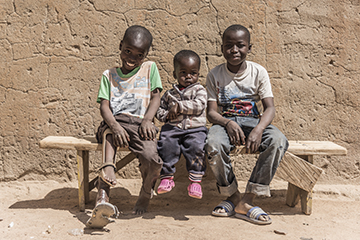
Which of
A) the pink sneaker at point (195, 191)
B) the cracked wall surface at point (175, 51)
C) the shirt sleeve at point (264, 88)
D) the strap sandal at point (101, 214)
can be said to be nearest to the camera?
the strap sandal at point (101, 214)

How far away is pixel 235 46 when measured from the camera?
9.11ft

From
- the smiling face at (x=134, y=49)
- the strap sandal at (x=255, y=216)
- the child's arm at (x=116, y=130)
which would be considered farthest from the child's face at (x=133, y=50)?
the strap sandal at (x=255, y=216)

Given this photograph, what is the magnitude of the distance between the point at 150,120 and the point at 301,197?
1.38 metres

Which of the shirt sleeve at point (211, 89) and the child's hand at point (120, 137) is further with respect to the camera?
the shirt sleeve at point (211, 89)

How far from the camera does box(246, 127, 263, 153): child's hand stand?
8.58ft

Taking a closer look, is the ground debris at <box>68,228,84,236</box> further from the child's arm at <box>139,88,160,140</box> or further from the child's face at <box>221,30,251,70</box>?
the child's face at <box>221,30,251,70</box>

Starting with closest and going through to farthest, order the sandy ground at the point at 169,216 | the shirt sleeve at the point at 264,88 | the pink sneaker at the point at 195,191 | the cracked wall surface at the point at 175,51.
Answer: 1. the sandy ground at the point at 169,216
2. the pink sneaker at the point at 195,191
3. the shirt sleeve at the point at 264,88
4. the cracked wall surface at the point at 175,51

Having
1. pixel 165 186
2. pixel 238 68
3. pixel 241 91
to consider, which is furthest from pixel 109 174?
pixel 238 68

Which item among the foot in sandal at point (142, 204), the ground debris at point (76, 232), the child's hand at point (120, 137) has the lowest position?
the ground debris at point (76, 232)

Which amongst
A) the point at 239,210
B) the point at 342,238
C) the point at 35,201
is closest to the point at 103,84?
the point at 35,201

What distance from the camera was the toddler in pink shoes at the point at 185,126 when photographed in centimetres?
256

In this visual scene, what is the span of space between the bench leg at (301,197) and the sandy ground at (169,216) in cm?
5

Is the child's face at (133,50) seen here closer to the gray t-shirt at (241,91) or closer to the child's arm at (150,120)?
the child's arm at (150,120)

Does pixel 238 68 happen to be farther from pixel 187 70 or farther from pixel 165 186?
pixel 165 186
